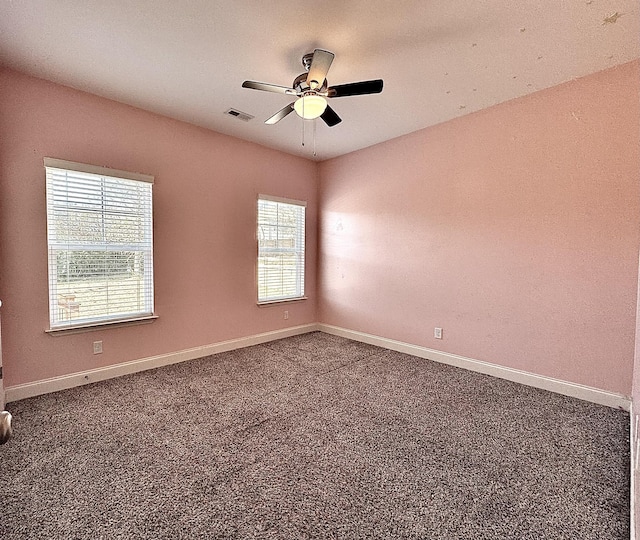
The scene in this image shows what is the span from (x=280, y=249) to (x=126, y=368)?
2.36 metres

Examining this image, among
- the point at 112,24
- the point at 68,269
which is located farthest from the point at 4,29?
the point at 68,269

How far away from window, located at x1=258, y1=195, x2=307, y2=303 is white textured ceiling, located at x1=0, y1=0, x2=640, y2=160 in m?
1.56

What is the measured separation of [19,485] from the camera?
168cm

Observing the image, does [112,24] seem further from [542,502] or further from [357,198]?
[542,502]

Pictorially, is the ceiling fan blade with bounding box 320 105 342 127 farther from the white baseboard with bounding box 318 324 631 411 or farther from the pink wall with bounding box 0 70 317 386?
the white baseboard with bounding box 318 324 631 411

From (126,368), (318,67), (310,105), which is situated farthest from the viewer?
(126,368)

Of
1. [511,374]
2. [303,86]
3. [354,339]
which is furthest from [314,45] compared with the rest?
[354,339]

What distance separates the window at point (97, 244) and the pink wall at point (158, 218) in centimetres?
9

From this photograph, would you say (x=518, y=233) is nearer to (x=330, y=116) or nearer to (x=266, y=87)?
(x=330, y=116)

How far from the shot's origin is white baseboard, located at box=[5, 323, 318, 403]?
8.89ft

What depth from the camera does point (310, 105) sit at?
7.93ft

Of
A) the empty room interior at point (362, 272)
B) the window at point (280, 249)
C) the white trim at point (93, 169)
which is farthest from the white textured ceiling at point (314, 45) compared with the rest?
the window at point (280, 249)

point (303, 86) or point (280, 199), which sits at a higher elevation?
point (303, 86)

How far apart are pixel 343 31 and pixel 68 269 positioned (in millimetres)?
2992
